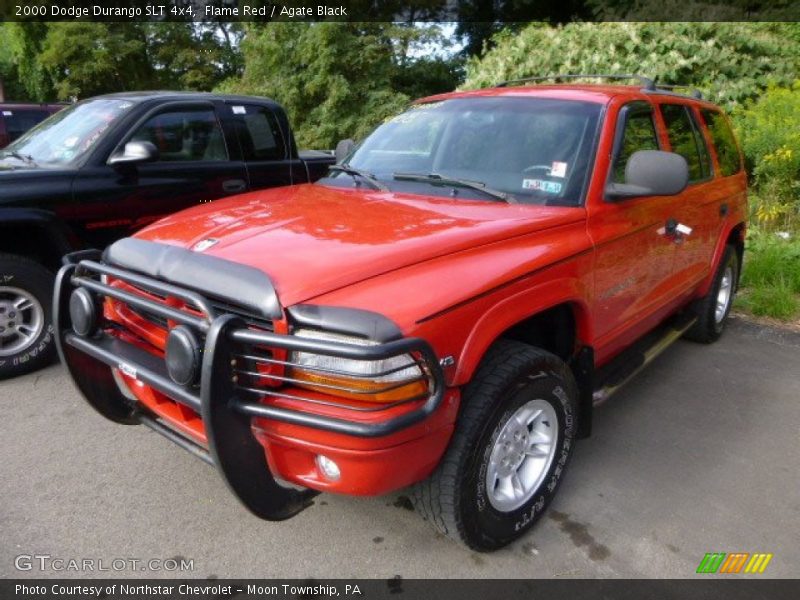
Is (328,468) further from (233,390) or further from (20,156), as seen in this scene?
(20,156)

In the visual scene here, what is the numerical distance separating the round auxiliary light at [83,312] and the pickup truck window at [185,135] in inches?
96.0

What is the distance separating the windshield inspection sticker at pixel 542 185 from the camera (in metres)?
3.02

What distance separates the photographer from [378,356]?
73.9 inches

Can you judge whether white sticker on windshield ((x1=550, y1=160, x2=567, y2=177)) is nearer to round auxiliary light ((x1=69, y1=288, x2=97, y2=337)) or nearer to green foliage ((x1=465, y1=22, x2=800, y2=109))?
round auxiliary light ((x1=69, y1=288, x2=97, y2=337))

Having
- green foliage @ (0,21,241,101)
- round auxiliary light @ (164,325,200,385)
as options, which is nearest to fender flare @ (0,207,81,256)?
round auxiliary light @ (164,325,200,385)

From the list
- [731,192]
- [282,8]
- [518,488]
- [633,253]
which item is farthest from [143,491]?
[282,8]

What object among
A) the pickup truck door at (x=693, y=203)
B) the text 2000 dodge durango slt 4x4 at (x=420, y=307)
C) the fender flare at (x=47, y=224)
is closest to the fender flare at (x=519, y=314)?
the text 2000 dodge durango slt 4x4 at (x=420, y=307)

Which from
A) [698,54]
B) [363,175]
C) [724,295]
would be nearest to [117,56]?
[698,54]

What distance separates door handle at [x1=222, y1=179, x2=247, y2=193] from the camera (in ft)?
17.1

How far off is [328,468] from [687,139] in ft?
10.7

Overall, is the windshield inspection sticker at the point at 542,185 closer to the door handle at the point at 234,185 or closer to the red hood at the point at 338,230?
the red hood at the point at 338,230

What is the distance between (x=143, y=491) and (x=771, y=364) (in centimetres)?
431

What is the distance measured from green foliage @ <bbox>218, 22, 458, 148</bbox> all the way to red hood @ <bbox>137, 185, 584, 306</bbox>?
9945 mm
